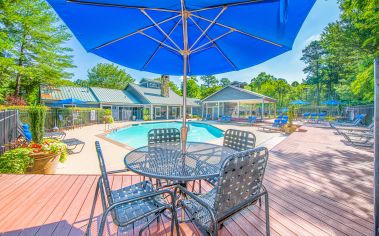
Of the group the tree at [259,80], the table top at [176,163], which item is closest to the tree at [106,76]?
the tree at [259,80]

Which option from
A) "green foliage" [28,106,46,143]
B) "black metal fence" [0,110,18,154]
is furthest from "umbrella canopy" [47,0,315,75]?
"black metal fence" [0,110,18,154]

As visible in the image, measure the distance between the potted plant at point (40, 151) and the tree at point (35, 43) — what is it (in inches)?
370

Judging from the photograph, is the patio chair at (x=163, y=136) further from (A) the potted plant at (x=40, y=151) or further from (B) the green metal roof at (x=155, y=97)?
(B) the green metal roof at (x=155, y=97)

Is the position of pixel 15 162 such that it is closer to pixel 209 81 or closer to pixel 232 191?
pixel 232 191

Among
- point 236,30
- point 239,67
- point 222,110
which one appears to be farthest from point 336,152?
point 222,110

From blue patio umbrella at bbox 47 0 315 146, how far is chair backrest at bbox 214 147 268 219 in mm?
999

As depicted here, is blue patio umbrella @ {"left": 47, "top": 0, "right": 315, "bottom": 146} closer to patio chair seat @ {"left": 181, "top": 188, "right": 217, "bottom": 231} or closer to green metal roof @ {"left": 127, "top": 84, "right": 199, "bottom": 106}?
patio chair seat @ {"left": 181, "top": 188, "right": 217, "bottom": 231}

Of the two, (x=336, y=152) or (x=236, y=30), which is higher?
(x=236, y=30)

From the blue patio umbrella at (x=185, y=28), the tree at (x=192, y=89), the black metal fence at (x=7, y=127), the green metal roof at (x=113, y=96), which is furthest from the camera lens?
the tree at (x=192, y=89)

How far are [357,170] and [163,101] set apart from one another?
21.4m

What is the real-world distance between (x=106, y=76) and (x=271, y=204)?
120 ft

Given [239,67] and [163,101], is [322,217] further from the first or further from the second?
[163,101]

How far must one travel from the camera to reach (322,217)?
2.06 m

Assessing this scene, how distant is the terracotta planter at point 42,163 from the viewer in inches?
135
